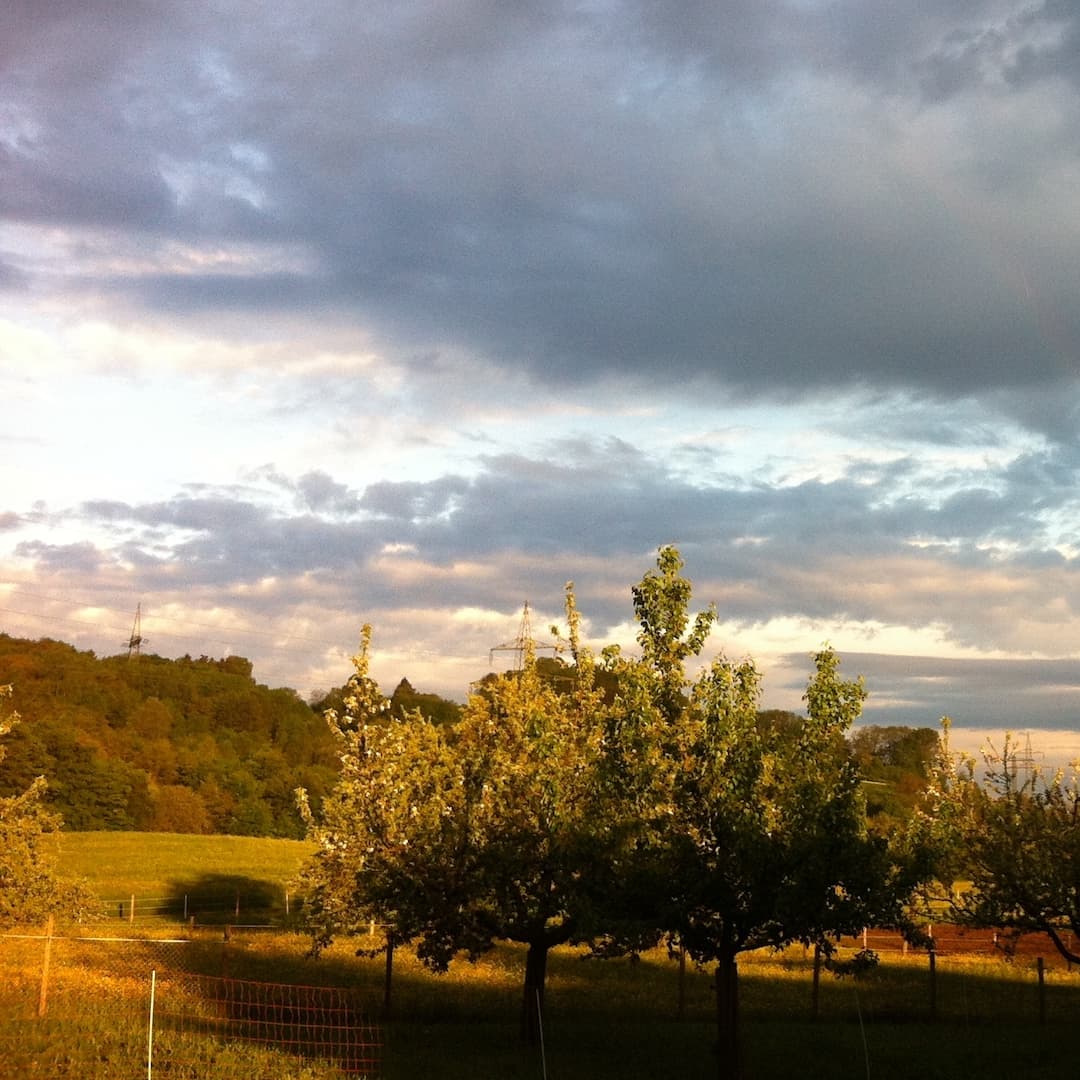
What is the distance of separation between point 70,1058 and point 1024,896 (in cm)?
2122

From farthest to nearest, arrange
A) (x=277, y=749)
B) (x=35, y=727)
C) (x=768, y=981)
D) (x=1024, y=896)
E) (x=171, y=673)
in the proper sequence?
(x=171, y=673)
(x=277, y=749)
(x=35, y=727)
(x=768, y=981)
(x=1024, y=896)

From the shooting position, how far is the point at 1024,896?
93.5ft

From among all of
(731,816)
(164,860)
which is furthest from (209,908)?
(731,816)

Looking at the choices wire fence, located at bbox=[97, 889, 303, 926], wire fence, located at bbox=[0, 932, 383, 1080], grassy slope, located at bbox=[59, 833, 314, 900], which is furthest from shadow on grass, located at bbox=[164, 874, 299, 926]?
wire fence, located at bbox=[0, 932, 383, 1080]

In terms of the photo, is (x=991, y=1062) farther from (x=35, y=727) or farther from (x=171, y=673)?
(x=171, y=673)

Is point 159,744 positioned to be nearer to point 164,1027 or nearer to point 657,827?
point 164,1027

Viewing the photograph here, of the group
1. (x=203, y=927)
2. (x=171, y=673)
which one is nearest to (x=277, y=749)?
(x=171, y=673)

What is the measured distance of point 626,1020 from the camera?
33.0 metres

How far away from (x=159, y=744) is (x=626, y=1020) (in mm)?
104739

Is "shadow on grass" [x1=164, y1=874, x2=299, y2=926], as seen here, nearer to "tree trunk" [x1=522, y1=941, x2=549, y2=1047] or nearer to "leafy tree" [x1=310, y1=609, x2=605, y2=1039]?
"leafy tree" [x1=310, y1=609, x2=605, y2=1039]

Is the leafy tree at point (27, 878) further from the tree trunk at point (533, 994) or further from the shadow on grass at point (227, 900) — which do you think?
the shadow on grass at point (227, 900)

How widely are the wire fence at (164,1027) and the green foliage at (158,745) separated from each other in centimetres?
7686

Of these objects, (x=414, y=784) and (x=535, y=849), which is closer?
(x=535, y=849)

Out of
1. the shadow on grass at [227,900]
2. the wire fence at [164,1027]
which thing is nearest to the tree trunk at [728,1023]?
the wire fence at [164,1027]
